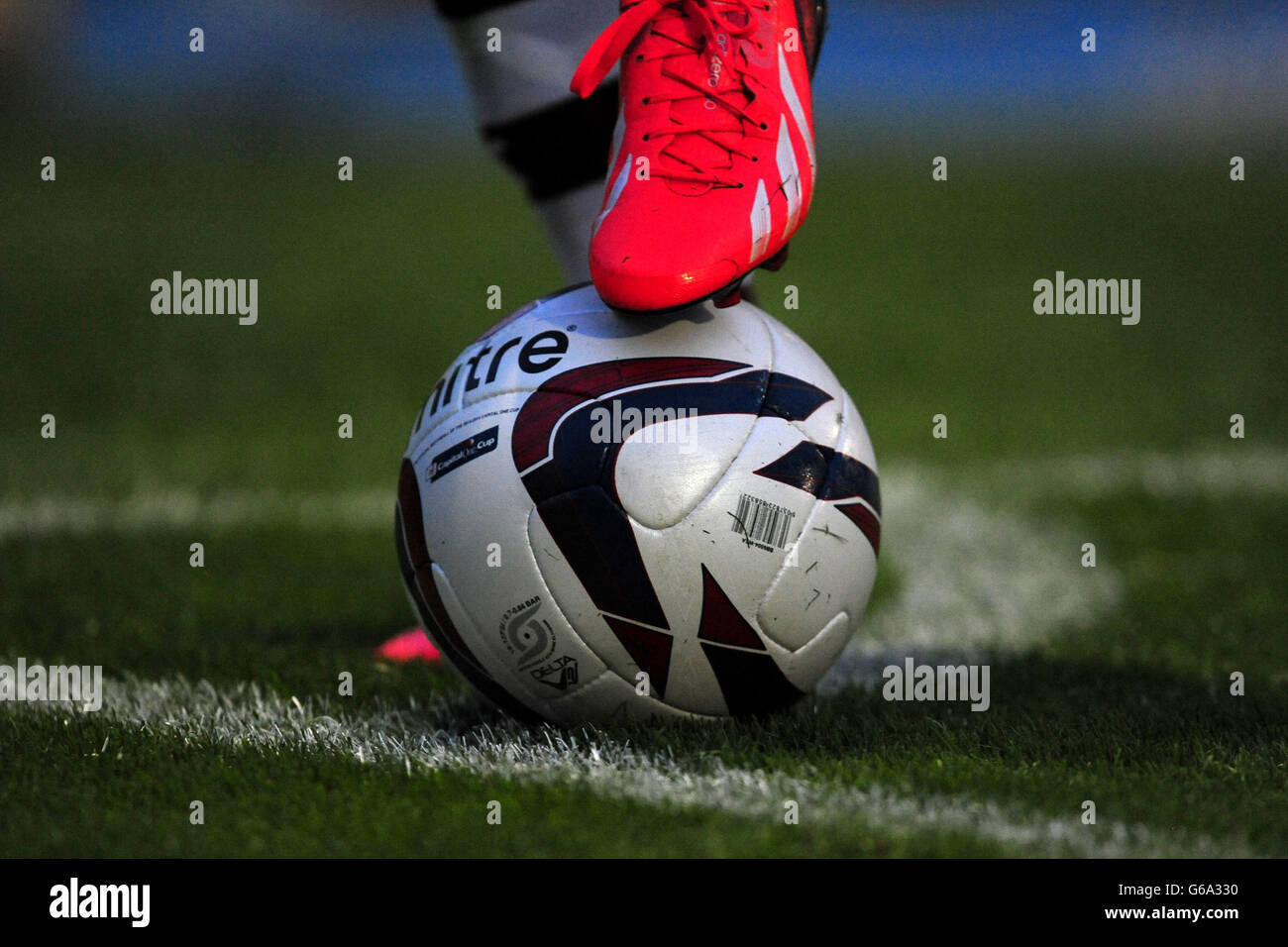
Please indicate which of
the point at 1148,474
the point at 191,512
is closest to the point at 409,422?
the point at 191,512

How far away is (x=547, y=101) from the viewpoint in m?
3.51

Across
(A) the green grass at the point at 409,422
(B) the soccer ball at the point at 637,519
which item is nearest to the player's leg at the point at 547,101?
(B) the soccer ball at the point at 637,519

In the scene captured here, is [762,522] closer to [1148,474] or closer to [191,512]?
[191,512]

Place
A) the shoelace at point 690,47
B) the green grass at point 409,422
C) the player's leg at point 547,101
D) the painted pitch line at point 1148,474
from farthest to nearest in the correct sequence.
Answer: the painted pitch line at point 1148,474
the player's leg at point 547,101
the shoelace at point 690,47
the green grass at point 409,422

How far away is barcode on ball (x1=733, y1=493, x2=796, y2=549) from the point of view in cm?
266

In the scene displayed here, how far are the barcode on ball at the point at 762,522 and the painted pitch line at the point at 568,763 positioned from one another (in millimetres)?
430

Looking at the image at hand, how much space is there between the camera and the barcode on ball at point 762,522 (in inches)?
105

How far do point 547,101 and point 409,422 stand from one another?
14.4 feet

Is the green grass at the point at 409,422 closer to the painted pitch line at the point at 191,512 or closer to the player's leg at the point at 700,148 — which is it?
the painted pitch line at the point at 191,512

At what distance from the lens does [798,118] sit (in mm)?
2943

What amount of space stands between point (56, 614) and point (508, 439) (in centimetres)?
209

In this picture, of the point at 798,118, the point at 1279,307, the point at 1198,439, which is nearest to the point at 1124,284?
the point at 1279,307
